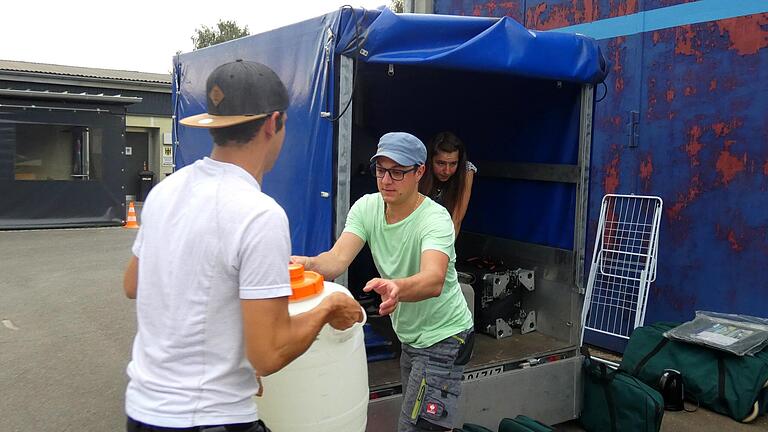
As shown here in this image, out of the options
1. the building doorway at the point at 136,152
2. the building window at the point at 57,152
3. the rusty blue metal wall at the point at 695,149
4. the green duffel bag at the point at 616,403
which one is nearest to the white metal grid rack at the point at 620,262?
the rusty blue metal wall at the point at 695,149

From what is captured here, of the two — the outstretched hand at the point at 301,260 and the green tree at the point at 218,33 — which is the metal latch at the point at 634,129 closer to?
the outstretched hand at the point at 301,260

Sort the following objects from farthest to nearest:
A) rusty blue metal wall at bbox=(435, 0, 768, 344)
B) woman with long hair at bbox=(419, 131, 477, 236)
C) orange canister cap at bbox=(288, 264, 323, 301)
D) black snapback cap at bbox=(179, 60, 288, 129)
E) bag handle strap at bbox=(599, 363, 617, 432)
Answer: rusty blue metal wall at bbox=(435, 0, 768, 344) < woman with long hair at bbox=(419, 131, 477, 236) < bag handle strap at bbox=(599, 363, 617, 432) < orange canister cap at bbox=(288, 264, 323, 301) < black snapback cap at bbox=(179, 60, 288, 129)

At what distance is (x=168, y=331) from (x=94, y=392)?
3815mm

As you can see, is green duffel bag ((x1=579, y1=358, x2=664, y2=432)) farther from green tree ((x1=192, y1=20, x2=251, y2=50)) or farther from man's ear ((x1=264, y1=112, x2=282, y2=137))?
green tree ((x1=192, y1=20, x2=251, y2=50))

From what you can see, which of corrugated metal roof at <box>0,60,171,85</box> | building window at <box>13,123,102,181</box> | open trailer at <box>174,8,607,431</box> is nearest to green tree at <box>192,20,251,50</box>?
corrugated metal roof at <box>0,60,171,85</box>

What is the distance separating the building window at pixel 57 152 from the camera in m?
13.9

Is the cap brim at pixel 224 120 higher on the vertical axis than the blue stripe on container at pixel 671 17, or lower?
lower

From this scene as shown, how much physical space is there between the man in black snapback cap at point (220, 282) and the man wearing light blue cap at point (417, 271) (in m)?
0.96

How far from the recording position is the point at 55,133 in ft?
46.5

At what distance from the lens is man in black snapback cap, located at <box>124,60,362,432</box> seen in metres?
1.54

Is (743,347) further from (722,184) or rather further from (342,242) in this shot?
(342,242)

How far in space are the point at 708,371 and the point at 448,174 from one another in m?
2.35

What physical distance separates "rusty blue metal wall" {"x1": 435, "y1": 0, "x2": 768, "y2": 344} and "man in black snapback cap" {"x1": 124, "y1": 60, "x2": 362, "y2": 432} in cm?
449

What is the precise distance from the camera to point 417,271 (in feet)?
9.10
